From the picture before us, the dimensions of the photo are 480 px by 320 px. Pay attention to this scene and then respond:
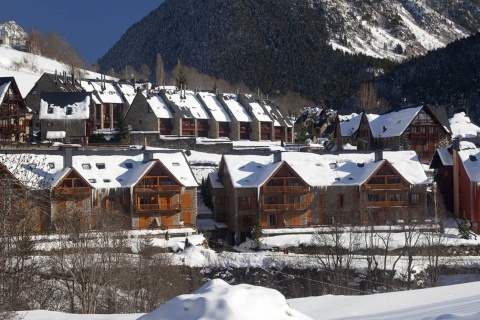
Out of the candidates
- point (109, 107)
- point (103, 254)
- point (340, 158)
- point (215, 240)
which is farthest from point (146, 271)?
point (109, 107)

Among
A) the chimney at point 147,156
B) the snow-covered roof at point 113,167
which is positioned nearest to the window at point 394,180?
the snow-covered roof at point 113,167

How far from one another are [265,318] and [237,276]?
94.7 ft

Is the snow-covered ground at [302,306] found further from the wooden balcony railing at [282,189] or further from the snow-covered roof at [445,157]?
the snow-covered roof at [445,157]

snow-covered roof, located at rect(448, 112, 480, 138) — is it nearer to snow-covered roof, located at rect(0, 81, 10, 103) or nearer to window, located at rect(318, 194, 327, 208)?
window, located at rect(318, 194, 327, 208)

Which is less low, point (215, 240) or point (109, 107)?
point (109, 107)

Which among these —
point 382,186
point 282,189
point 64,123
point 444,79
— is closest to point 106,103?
point 64,123

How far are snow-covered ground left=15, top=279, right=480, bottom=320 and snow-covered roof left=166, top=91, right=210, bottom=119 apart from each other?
57.2 metres

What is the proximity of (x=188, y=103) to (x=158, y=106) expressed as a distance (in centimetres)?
440

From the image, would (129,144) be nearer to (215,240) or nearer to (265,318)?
(215,240)

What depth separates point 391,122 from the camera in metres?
70.5

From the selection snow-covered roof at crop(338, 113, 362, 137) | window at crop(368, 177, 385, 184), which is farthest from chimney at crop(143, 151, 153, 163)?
snow-covered roof at crop(338, 113, 362, 137)

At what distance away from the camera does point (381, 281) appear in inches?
1523

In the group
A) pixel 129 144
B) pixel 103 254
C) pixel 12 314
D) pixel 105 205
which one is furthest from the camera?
pixel 129 144

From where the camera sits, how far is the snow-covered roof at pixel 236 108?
7631cm
